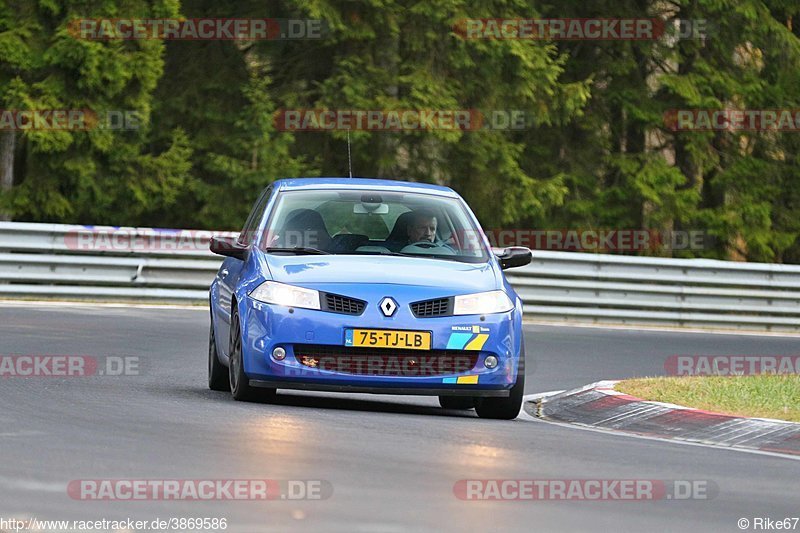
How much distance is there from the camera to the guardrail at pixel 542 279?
23.3 m

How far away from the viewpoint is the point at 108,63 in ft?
91.4

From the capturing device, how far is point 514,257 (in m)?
12.8

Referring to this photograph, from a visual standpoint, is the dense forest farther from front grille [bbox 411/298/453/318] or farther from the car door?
front grille [bbox 411/298/453/318]

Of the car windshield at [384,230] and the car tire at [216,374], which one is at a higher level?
the car windshield at [384,230]

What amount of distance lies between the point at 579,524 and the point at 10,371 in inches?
279

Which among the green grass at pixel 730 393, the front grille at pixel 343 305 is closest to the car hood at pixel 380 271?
the front grille at pixel 343 305

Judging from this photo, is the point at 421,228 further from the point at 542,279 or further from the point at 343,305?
the point at 542,279

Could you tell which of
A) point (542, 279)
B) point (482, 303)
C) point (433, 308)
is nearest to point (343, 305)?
point (433, 308)

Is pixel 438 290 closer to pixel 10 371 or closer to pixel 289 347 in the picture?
pixel 289 347

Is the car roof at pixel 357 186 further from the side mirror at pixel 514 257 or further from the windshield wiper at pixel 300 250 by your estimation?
the windshield wiper at pixel 300 250

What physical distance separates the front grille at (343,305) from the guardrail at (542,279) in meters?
12.0

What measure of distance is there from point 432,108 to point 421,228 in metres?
18.3

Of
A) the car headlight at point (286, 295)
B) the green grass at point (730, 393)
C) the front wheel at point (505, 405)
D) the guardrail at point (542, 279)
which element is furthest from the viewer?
the guardrail at point (542, 279)

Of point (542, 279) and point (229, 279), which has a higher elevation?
point (229, 279)
